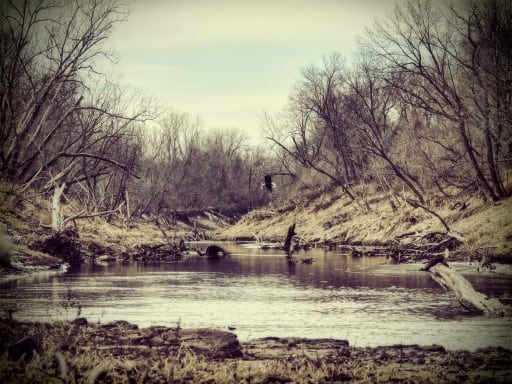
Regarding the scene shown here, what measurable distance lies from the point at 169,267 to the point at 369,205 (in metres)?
23.6

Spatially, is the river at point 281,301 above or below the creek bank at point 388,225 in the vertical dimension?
below

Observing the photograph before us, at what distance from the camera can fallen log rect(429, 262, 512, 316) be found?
48.7ft

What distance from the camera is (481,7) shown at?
100ft

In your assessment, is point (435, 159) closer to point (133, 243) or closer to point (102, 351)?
point (133, 243)

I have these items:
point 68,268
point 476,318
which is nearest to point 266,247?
point 68,268

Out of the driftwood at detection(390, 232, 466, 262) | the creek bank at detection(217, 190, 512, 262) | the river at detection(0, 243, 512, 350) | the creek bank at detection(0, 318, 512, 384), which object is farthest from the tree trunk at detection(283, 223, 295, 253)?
the creek bank at detection(0, 318, 512, 384)

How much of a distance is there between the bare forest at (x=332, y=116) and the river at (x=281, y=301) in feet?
14.3

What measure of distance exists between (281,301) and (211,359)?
7641mm

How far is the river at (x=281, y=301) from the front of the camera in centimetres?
1352

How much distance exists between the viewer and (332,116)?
58781 millimetres

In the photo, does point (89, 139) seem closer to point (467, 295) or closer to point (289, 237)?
point (289, 237)

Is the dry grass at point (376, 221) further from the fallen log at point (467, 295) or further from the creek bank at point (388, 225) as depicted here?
the fallen log at point (467, 295)

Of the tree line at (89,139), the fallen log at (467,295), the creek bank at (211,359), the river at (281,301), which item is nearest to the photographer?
the creek bank at (211,359)

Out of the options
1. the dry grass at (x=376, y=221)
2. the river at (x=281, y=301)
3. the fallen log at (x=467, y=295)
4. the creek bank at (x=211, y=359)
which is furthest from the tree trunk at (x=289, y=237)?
the creek bank at (x=211, y=359)
